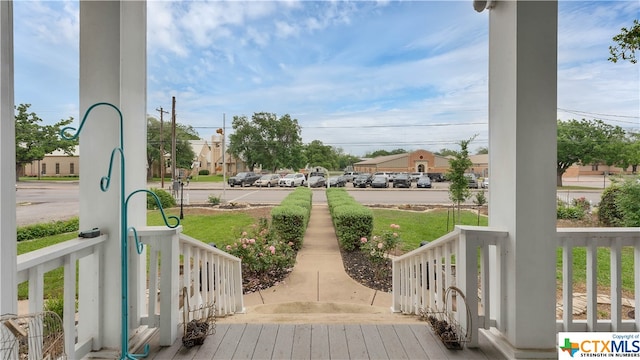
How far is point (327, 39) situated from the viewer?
4.05 m

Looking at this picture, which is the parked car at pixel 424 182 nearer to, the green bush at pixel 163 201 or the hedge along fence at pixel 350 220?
the hedge along fence at pixel 350 220

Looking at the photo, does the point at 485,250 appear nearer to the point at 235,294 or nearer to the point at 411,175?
the point at 411,175

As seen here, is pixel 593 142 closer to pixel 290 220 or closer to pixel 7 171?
pixel 290 220

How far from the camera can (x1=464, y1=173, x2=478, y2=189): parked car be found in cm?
329

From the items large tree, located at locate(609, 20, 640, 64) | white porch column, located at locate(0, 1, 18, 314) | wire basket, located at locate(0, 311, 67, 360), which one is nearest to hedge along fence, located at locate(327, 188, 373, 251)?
large tree, located at locate(609, 20, 640, 64)

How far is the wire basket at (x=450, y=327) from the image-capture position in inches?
66.4

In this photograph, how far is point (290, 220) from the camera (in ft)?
14.8

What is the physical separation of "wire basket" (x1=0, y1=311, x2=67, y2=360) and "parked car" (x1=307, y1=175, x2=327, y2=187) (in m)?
2.99

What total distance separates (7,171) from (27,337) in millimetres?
573

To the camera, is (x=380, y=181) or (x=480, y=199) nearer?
(x=480, y=199)

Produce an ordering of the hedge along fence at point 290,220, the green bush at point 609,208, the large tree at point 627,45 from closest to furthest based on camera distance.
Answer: the large tree at point 627,45
the green bush at point 609,208
the hedge along fence at point 290,220

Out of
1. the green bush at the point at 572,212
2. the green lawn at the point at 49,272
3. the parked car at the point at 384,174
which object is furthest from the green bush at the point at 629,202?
the green lawn at the point at 49,272

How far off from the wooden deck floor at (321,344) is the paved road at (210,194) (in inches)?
36.0

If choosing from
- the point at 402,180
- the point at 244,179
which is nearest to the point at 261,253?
the point at 244,179
